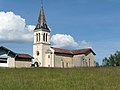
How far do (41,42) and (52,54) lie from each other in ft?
20.8

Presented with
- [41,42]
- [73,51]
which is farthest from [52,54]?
[73,51]

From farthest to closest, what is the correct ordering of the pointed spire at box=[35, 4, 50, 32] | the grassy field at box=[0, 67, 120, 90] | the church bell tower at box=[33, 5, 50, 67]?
the pointed spire at box=[35, 4, 50, 32] < the church bell tower at box=[33, 5, 50, 67] < the grassy field at box=[0, 67, 120, 90]

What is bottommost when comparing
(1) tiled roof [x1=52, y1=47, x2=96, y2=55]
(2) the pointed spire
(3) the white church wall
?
(3) the white church wall

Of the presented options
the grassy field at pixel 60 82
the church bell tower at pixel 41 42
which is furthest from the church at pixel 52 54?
the grassy field at pixel 60 82

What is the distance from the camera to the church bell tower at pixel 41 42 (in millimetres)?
103931

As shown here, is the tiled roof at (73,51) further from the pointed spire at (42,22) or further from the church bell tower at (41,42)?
the pointed spire at (42,22)

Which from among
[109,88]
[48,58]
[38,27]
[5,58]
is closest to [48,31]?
[38,27]

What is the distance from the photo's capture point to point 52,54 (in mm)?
102312

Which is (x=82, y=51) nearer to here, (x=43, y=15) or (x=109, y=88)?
(x=43, y=15)

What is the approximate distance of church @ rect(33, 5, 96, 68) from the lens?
103 meters

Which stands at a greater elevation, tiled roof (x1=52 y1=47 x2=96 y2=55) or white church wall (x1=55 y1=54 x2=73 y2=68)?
tiled roof (x1=52 y1=47 x2=96 y2=55)

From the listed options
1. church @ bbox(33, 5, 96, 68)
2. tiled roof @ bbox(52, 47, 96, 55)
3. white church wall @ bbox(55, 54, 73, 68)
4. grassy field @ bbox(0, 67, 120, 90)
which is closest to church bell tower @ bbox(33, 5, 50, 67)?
church @ bbox(33, 5, 96, 68)

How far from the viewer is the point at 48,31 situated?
110 meters

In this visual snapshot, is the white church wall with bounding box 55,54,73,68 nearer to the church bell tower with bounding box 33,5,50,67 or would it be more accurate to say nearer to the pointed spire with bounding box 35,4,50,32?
the church bell tower with bounding box 33,5,50,67
